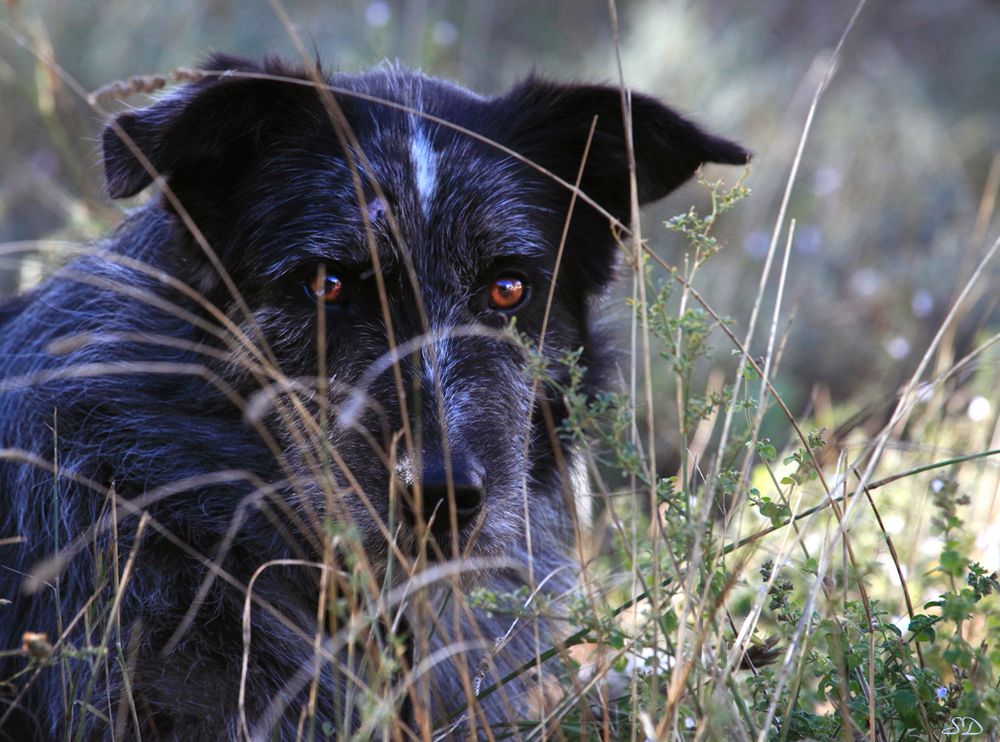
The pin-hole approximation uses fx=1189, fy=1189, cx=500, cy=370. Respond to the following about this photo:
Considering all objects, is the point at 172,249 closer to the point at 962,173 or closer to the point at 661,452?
the point at 661,452

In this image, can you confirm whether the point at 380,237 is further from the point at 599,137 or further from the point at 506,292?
the point at 599,137

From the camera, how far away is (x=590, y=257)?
397 cm

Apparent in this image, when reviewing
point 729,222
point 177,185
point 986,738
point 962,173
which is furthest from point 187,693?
point 962,173

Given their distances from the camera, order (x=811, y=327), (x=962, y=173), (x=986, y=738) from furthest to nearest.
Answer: (x=962, y=173)
(x=811, y=327)
(x=986, y=738)

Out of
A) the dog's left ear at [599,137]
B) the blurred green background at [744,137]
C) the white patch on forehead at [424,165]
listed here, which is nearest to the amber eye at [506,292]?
the white patch on forehead at [424,165]

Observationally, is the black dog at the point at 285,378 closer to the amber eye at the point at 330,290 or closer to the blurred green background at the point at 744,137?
the amber eye at the point at 330,290

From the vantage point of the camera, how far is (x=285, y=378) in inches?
120

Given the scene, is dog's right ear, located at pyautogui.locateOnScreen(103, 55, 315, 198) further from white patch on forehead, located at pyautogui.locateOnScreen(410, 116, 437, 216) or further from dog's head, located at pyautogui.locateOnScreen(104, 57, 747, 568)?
white patch on forehead, located at pyautogui.locateOnScreen(410, 116, 437, 216)

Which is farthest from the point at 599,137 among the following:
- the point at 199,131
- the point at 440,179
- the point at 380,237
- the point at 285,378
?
the point at 285,378

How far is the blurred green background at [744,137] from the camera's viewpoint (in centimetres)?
696

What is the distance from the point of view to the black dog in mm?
3111

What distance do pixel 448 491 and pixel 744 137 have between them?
21.5 ft

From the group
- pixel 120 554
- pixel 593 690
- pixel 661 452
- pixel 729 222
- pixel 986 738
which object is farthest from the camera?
pixel 729 222

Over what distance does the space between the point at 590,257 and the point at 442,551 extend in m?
1.32
